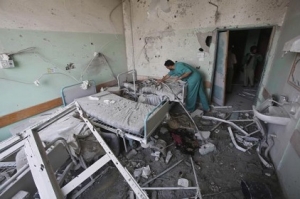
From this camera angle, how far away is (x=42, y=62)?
2.76 m

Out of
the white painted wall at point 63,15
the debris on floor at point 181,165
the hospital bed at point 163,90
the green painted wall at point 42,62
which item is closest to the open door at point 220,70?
the hospital bed at point 163,90

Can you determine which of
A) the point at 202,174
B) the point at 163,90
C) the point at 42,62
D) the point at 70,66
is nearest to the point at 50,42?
the point at 42,62

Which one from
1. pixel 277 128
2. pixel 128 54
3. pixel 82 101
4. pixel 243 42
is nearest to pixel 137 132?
pixel 82 101

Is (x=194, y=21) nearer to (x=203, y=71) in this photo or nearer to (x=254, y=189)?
(x=203, y=71)

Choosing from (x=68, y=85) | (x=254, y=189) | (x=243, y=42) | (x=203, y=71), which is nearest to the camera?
(x=254, y=189)

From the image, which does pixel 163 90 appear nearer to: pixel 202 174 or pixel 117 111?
pixel 117 111

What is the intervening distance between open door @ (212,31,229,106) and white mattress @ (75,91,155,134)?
243cm

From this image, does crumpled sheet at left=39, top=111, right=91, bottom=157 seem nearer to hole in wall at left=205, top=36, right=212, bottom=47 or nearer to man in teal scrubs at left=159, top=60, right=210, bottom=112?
man in teal scrubs at left=159, top=60, right=210, bottom=112

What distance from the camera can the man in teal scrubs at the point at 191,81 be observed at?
3.70 metres

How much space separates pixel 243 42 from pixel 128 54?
17.7 feet

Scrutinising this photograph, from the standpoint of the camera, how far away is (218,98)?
13.9 ft

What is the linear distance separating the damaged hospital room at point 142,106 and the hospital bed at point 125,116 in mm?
19

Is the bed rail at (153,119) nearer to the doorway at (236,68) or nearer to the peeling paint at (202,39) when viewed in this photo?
the peeling paint at (202,39)

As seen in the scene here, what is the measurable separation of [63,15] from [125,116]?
2458 mm
